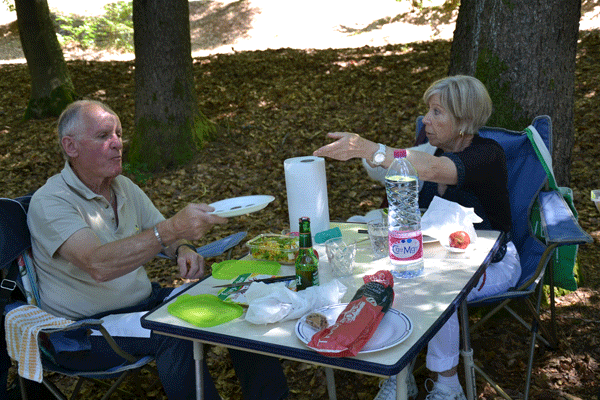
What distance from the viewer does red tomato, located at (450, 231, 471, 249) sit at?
228 centimetres

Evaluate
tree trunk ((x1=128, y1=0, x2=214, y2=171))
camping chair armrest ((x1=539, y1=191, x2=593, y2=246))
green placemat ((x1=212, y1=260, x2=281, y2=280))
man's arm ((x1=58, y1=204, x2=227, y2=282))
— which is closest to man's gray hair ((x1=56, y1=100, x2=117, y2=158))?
man's arm ((x1=58, y1=204, x2=227, y2=282))

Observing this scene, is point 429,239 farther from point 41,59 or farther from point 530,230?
point 41,59

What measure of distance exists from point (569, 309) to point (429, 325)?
2.40 metres

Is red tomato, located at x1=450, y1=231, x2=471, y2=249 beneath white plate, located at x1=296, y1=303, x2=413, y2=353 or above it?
above

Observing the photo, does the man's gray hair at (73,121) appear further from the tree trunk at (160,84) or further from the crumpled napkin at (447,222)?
the tree trunk at (160,84)

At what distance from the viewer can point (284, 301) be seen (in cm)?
179

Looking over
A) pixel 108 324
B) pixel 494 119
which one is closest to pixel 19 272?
pixel 108 324

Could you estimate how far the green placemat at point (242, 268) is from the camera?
7.41 feet

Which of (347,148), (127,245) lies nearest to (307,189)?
(347,148)

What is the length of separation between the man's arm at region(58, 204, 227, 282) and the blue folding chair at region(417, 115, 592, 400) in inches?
47.2

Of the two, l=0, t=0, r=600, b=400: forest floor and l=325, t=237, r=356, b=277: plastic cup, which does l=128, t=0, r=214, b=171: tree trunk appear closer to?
l=0, t=0, r=600, b=400: forest floor

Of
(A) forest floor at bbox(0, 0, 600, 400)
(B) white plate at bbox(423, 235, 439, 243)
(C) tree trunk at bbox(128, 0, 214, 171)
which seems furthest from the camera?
(C) tree trunk at bbox(128, 0, 214, 171)

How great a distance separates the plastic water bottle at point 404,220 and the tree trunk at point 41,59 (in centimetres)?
710

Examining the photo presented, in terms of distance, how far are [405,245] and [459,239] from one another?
0.41 metres
